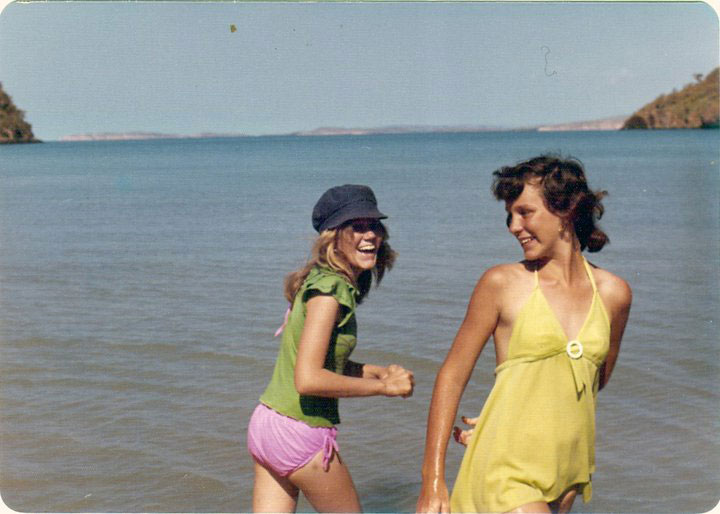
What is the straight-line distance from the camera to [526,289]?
313cm

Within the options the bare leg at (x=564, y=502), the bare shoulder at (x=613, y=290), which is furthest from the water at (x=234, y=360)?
the bare leg at (x=564, y=502)

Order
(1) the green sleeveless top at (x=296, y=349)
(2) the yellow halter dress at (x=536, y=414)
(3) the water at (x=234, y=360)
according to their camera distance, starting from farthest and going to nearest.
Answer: (3) the water at (x=234, y=360)
(1) the green sleeveless top at (x=296, y=349)
(2) the yellow halter dress at (x=536, y=414)

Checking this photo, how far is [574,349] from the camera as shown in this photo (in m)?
3.08

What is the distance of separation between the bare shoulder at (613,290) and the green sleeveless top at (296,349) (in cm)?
81

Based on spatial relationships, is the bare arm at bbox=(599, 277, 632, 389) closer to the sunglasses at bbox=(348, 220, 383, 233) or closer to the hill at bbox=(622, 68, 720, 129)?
the sunglasses at bbox=(348, 220, 383, 233)

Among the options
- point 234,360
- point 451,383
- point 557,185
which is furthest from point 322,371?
point 234,360

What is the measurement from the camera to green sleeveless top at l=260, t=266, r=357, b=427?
3.35 m

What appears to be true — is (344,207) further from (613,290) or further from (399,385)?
(613,290)

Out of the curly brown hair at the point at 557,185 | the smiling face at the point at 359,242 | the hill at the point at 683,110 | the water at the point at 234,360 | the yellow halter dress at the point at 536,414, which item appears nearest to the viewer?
the yellow halter dress at the point at 536,414

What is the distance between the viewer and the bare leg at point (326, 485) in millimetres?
3422

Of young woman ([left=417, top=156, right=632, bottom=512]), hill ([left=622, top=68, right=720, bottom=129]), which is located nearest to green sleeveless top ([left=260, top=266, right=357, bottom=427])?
young woman ([left=417, top=156, right=632, bottom=512])

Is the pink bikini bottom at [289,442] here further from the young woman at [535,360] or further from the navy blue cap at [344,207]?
the navy blue cap at [344,207]

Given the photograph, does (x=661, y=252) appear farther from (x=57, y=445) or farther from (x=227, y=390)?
(x=57, y=445)

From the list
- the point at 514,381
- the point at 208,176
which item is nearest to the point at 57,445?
the point at 514,381
